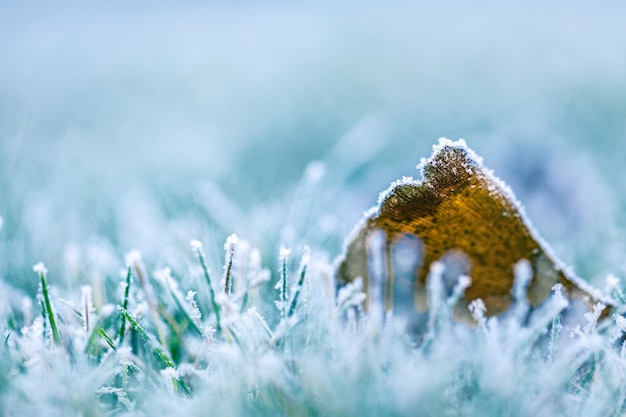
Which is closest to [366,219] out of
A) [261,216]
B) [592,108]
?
[261,216]

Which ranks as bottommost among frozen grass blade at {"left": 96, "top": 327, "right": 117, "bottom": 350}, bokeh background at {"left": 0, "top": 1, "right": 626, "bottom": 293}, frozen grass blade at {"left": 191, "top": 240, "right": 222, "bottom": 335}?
frozen grass blade at {"left": 96, "top": 327, "right": 117, "bottom": 350}

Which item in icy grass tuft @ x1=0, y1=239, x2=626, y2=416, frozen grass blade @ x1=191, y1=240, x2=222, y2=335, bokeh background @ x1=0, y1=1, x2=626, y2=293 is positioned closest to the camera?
icy grass tuft @ x1=0, y1=239, x2=626, y2=416

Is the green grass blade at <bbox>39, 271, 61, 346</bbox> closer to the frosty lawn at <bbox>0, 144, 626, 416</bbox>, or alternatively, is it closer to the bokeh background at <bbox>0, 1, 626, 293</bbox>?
the frosty lawn at <bbox>0, 144, 626, 416</bbox>

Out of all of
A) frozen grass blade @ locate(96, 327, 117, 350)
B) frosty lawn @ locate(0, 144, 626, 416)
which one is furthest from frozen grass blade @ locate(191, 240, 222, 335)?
frozen grass blade @ locate(96, 327, 117, 350)

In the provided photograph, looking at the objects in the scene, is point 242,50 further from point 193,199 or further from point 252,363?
point 252,363

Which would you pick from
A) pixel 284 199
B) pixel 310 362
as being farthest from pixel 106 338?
pixel 284 199

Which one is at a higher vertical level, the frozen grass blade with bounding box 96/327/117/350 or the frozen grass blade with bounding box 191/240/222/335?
the frozen grass blade with bounding box 191/240/222/335

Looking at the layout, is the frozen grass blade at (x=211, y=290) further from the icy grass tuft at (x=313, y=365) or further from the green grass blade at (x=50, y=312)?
the green grass blade at (x=50, y=312)

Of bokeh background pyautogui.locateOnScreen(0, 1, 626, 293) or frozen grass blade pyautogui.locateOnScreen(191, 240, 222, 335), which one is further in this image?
bokeh background pyautogui.locateOnScreen(0, 1, 626, 293)
